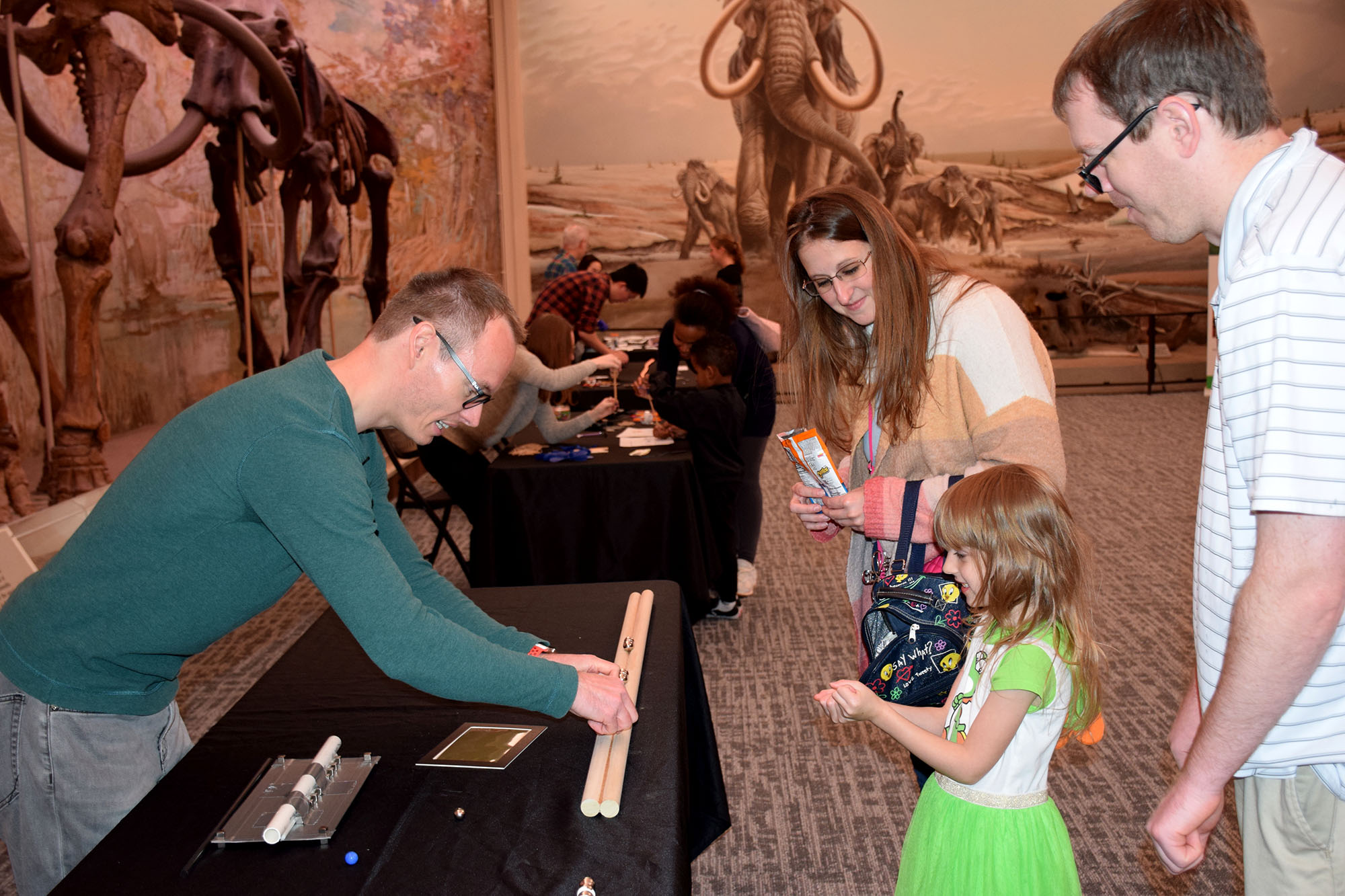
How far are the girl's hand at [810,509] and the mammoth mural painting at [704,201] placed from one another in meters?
10.00

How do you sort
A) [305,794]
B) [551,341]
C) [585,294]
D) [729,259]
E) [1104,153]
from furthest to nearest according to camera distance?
[729,259]
[585,294]
[551,341]
[305,794]
[1104,153]

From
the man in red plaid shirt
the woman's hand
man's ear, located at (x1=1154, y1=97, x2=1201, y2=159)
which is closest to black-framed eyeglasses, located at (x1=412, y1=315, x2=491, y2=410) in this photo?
the woman's hand

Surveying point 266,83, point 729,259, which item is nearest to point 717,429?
point 266,83

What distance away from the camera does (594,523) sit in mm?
3770

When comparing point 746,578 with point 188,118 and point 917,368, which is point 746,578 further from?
point 188,118

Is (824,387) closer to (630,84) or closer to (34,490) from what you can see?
(34,490)

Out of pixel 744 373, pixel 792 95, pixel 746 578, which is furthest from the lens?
pixel 792 95

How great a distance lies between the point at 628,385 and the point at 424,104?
12.8 feet

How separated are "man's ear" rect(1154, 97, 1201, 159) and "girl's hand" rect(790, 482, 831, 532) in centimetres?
105

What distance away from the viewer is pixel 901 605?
1621mm

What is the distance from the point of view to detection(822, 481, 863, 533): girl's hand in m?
1.77

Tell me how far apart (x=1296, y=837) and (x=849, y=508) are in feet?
2.93

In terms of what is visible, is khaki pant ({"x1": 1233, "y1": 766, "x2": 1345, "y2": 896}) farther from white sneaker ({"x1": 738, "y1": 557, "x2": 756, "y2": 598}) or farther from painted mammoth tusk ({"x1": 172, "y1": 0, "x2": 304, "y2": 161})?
painted mammoth tusk ({"x1": 172, "y1": 0, "x2": 304, "y2": 161})

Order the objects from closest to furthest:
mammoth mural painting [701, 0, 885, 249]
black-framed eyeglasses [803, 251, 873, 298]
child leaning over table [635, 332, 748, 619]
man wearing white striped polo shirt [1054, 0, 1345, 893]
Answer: man wearing white striped polo shirt [1054, 0, 1345, 893]
black-framed eyeglasses [803, 251, 873, 298]
child leaning over table [635, 332, 748, 619]
mammoth mural painting [701, 0, 885, 249]
